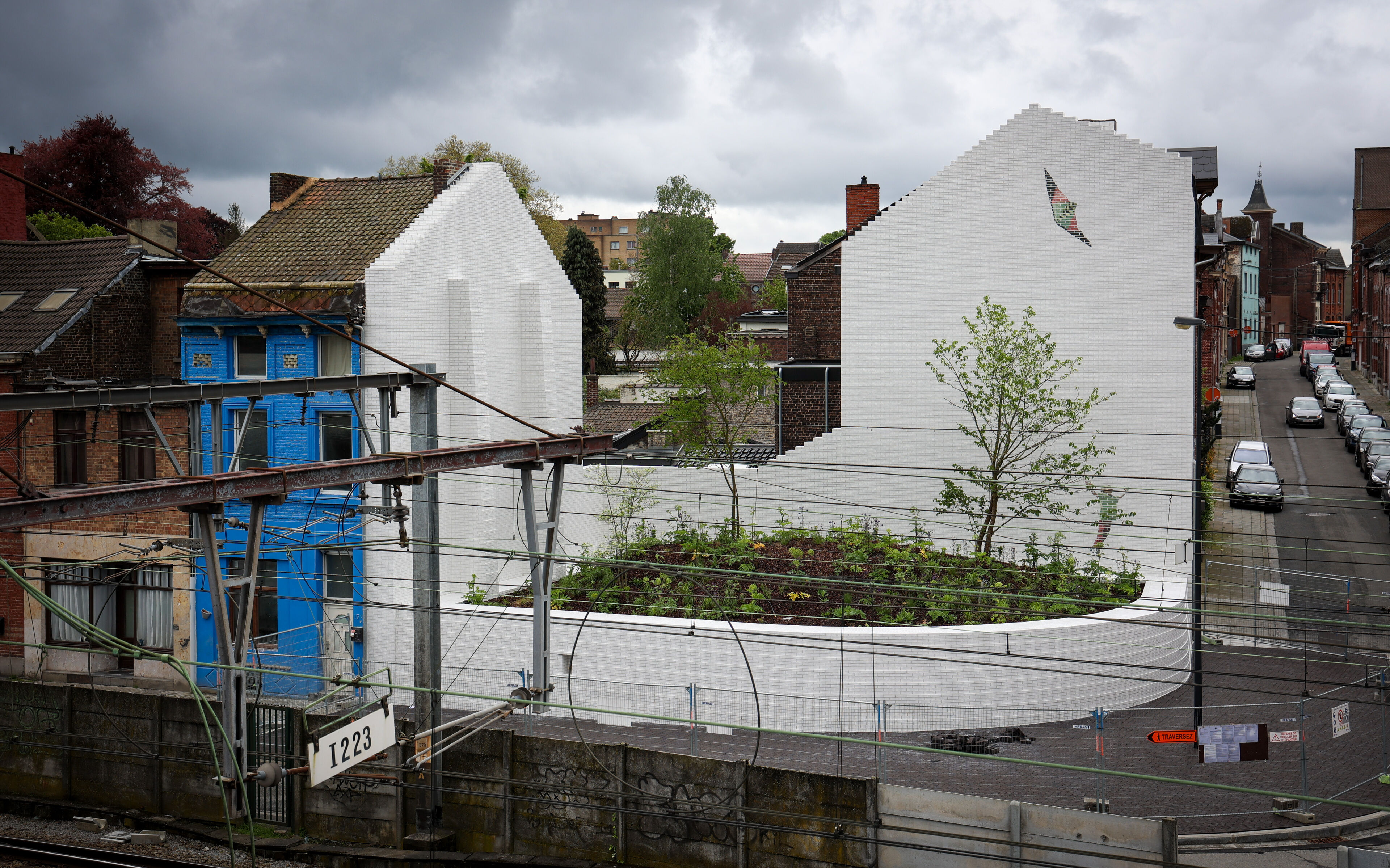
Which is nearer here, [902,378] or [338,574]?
[338,574]

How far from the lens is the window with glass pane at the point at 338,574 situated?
26.3 meters

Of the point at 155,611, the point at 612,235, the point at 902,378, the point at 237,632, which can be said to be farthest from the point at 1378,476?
the point at 612,235

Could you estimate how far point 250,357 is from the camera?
2691 centimetres

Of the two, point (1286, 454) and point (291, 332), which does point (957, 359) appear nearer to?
point (291, 332)

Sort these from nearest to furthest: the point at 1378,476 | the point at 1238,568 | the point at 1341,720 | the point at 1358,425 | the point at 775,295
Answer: the point at 1341,720
the point at 1238,568
the point at 1378,476
the point at 1358,425
the point at 775,295

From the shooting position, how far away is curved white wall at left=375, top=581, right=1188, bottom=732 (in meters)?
21.9

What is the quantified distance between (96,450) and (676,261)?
49.7 meters

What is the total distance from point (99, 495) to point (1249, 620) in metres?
25.0

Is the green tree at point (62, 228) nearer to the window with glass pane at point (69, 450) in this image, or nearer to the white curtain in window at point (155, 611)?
the window with glass pane at point (69, 450)

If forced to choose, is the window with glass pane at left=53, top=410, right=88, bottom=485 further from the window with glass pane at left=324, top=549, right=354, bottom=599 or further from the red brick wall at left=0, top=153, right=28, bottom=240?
the red brick wall at left=0, top=153, right=28, bottom=240

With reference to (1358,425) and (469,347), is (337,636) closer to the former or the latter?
(469,347)

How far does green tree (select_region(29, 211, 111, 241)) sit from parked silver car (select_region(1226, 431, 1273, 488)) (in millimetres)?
45957

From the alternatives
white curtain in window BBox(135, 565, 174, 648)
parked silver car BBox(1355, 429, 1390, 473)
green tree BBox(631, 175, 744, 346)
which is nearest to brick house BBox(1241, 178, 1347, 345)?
green tree BBox(631, 175, 744, 346)

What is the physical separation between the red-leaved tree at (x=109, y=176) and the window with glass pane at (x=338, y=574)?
29611 millimetres
